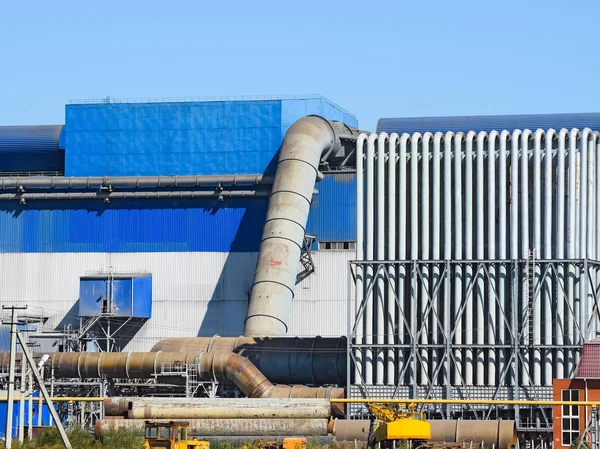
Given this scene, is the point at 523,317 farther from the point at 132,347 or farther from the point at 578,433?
the point at 132,347

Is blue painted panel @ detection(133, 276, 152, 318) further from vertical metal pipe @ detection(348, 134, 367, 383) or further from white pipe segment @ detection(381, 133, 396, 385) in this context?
white pipe segment @ detection(381, 133, 396, 385)

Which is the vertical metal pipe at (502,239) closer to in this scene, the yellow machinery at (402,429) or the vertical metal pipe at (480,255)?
the vertical metal pipe at (480,255)

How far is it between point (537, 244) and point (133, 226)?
94.8 feet

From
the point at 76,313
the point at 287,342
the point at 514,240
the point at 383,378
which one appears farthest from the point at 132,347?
the point at 514,240

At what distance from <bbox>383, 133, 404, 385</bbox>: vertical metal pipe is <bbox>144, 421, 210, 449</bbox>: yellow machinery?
1835cm

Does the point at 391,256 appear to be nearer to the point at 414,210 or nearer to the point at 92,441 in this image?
the point at 414,210

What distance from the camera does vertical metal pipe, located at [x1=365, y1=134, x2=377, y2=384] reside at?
61.6m

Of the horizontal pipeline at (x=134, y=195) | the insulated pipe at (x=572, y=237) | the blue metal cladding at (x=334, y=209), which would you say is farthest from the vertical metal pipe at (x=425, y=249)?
the horizontal pipeline at (x=134, y=195)

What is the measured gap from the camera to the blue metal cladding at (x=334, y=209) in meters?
78.1

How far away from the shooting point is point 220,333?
256 feet

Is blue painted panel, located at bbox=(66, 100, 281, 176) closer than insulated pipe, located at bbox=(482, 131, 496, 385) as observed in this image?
No

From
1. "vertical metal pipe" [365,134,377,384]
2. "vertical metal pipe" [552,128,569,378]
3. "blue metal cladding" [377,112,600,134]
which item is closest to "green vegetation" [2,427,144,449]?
"vertical metal pipe" [365,134,377,384]

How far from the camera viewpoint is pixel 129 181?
263 feet

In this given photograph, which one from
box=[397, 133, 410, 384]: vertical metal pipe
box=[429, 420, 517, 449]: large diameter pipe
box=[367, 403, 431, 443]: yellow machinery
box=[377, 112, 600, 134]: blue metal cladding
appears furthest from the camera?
box=[377, 112, 600, 134]: blue metal cladding
